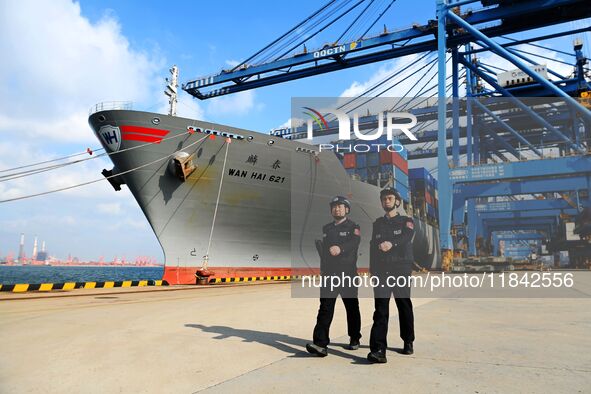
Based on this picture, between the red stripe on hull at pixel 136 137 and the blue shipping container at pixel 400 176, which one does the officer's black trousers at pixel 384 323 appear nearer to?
the red stripe on hull at pixel 136 137

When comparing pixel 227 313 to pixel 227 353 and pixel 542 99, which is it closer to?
pixel 227 353

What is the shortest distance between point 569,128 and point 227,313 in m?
45.1

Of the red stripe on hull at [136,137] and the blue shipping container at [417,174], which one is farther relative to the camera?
the blue shipping container at [417,174]

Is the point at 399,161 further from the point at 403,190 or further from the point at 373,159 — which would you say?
the point at 403,190

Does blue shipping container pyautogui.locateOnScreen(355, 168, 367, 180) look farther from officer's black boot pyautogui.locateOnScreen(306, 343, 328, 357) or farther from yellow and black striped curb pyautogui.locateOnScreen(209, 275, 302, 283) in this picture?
officer's black boot pyautogui.locateOnScreen(306, 343, 328, 357)

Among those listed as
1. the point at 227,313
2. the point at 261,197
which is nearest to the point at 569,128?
the point at 261,197

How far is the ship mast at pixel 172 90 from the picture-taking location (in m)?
16.8

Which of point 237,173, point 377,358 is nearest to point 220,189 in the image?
point 237,173

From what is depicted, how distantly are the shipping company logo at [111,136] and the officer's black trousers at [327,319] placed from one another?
42.6 ft

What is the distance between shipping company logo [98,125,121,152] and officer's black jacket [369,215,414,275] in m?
13.2

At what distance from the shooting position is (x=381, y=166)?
29.3 meters

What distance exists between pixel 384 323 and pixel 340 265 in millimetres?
763

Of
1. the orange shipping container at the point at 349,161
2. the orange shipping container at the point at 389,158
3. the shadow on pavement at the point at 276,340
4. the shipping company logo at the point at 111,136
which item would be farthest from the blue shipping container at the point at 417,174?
the shadow on pavement at the point at 276,340

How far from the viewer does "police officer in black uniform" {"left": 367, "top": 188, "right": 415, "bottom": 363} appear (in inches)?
165
